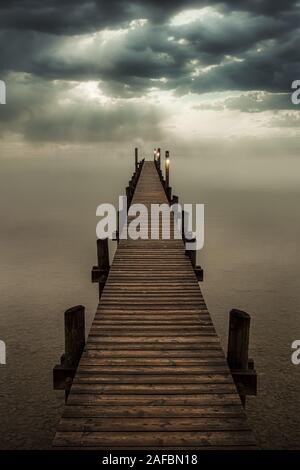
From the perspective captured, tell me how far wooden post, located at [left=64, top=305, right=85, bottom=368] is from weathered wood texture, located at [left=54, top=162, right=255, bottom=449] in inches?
7.4

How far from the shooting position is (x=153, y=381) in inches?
248

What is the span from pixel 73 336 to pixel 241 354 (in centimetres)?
275

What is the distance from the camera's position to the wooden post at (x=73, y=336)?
669 centimetres

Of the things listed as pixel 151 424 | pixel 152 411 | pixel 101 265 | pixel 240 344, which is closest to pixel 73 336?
pixel 152 411

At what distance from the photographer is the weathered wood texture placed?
16.9 ft

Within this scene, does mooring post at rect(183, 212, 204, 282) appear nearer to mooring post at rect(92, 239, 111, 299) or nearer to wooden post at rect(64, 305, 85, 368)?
mooring post at rect(92, 239, 111, 299)

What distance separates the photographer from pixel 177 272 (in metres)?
11.5

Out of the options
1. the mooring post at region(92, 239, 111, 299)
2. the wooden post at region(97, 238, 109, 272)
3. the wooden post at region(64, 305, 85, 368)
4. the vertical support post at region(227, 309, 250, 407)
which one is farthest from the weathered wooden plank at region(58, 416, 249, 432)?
the wooden post at region(97, 238, 109, 272)

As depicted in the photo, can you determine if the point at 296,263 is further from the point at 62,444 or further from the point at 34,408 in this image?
the point at 62,444

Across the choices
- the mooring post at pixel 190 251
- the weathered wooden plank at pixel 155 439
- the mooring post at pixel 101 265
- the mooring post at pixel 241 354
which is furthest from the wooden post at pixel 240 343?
the mooring post at pixel 101 265
